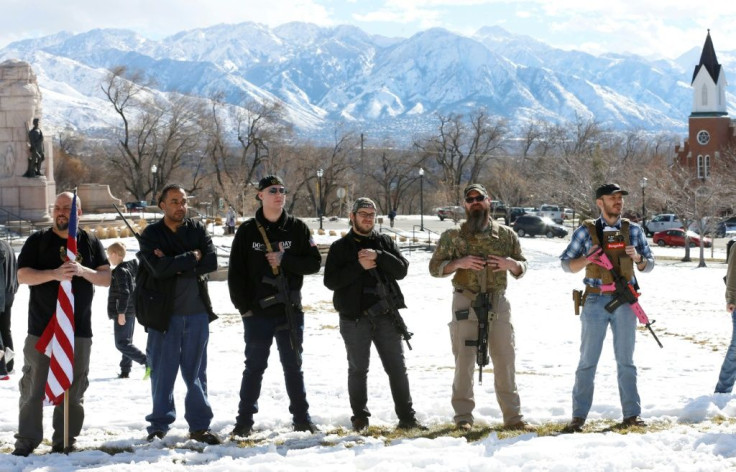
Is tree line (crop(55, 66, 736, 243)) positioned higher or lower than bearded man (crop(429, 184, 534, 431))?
higher

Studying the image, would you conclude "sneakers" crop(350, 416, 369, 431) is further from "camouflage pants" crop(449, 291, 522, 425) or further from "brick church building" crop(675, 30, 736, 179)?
"brick church building" crop(675, 30, 736, 179)

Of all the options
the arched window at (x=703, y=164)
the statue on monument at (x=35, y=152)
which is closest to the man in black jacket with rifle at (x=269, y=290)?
the statue on monument at (x=35, y=152)

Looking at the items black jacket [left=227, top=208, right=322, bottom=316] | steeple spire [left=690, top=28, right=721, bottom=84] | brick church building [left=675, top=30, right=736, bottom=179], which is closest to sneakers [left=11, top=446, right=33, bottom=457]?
black jacket [left=227, top=208, right=322, bottom=316]

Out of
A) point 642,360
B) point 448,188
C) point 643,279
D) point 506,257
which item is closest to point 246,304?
point 506,257

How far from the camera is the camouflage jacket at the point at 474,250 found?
7.44 meters

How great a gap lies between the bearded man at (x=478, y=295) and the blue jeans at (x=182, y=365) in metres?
1.82

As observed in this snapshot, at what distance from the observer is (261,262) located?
748cm

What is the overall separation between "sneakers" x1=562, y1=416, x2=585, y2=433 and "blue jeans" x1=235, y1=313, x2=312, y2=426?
75.9 inches

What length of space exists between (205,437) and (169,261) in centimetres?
130

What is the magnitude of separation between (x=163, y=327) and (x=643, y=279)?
22.5 meters

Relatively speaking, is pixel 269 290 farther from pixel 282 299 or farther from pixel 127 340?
pixel 127 340

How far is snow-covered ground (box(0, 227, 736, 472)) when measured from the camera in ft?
20.4

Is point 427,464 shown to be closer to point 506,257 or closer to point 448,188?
point 506,257

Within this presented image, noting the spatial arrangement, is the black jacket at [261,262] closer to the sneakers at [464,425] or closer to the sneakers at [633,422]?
the sneakers at [464,425]
